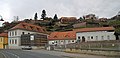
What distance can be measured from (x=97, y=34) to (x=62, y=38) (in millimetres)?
15515

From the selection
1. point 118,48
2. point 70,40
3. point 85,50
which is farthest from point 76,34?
point 118,48

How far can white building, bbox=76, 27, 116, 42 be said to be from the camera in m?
80.2

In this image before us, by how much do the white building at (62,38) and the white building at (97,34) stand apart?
3.11m

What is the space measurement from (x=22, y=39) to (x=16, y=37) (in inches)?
175

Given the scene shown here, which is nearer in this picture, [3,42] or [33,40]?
[33,40]

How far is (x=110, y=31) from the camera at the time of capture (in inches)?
3177

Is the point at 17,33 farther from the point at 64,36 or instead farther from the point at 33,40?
the point at 64,36

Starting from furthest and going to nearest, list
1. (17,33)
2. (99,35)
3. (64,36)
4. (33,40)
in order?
1. (17,33)
2. (64,36)
3. (33,40)
4. (99,35)

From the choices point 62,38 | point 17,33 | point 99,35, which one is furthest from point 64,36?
point 17,33

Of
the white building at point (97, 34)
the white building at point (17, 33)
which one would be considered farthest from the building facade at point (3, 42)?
the white building at point (97, 34)

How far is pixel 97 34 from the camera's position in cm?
8338

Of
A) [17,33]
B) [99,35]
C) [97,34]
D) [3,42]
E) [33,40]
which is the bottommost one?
[3,42]

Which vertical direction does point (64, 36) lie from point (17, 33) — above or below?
below

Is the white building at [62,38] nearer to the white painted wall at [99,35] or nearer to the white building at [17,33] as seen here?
the white painted wall at [99,35]
